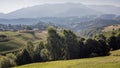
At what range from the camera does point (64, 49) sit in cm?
9094

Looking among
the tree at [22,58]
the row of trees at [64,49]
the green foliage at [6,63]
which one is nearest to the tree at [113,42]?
the row of trees at [64,49]

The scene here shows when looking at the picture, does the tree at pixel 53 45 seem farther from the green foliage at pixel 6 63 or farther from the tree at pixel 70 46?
the green foliage at pixel 6 63

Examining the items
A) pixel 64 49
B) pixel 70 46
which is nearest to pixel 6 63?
pixel 64 49

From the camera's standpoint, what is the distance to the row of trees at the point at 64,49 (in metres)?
88.2

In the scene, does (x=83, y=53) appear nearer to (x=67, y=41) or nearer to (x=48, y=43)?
(x=67, y=41)

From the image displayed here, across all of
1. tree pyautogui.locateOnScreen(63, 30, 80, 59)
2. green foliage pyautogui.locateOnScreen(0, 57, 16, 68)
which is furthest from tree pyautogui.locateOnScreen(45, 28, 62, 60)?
green foliage pyautogui.locateOnScreen(0, 57, 16, 68)

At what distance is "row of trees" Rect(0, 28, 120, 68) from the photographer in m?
A: 88.2

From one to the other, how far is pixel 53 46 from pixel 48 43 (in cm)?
222

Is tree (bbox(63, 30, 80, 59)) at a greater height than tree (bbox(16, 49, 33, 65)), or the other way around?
tree (bbox(63, 30, 80, 59))

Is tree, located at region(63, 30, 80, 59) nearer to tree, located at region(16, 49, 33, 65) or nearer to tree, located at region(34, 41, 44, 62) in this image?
tree, located at region(34, 41, 44, 62)

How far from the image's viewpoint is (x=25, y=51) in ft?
311

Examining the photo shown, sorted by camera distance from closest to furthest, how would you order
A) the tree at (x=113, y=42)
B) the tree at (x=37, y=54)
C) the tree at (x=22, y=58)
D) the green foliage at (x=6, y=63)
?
the green foliage at (x=6, y=63)
the tree at (x=22, y=58)
the tree at (x=37, y=54)
the tree at (x=113, y=42)

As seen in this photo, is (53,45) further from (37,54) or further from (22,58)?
(22,58)

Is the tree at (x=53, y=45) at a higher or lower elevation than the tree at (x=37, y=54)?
higher
